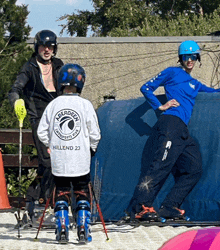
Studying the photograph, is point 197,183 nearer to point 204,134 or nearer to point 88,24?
point 204,134

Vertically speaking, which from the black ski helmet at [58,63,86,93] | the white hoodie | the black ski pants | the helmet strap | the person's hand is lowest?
the black ski pants

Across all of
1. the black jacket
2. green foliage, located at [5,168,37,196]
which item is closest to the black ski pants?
the black jacket

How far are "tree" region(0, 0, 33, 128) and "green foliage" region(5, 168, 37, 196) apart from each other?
1.67 meters

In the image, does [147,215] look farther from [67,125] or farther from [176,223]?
[67,125]

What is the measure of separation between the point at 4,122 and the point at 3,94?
0.51 metres

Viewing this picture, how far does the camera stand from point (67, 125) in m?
6.38

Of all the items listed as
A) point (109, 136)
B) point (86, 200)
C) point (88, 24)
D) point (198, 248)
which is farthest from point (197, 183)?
point (88, 24)

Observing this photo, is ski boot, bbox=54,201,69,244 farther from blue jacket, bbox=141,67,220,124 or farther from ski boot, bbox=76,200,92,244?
blue jacket, bbox=141,67,220,124

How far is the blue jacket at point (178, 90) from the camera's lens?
777cm

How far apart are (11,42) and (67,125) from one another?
293 inches

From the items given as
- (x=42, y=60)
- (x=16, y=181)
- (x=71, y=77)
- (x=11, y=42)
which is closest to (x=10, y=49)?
(x=11, y=42)

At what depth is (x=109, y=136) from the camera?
8.17m

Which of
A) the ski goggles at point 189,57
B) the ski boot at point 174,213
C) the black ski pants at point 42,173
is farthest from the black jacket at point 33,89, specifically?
the ski boot at point 174,213

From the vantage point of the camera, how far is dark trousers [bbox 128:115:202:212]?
773 cm
